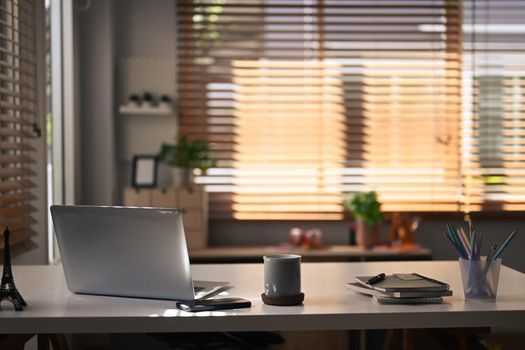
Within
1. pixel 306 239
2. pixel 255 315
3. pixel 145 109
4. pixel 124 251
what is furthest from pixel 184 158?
pixel 255 315

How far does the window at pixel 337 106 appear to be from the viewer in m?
4.64

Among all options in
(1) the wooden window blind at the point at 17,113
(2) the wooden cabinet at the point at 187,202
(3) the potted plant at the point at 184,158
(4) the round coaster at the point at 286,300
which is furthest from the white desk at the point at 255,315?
(3) the potted plant at the point at 184,158

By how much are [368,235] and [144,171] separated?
130 cm

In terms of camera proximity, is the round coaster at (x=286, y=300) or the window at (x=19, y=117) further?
the window at (x=19, y=117)

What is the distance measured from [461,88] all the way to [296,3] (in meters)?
1.09

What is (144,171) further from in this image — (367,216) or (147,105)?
(367,216)

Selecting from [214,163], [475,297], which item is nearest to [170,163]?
[214,163]

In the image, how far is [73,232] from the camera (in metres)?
1.99

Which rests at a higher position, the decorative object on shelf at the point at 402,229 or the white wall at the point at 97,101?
the white wall at the point at 97,101

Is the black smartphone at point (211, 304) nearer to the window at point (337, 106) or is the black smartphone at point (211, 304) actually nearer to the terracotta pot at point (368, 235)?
the terracotta pot at point (368, 235)

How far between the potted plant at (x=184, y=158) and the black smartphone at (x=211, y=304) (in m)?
2.58

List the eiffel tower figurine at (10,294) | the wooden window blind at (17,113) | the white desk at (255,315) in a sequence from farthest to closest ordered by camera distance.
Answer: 1. the wooden window blind at (17,113)
2. the eiffel tower figurine at (10,294)
3. the white desk at (255,315)

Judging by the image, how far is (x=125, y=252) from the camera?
6.28 feet

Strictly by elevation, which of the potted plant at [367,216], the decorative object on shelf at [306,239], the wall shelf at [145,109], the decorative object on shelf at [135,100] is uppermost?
the decorative object on shelf at [135,100]
